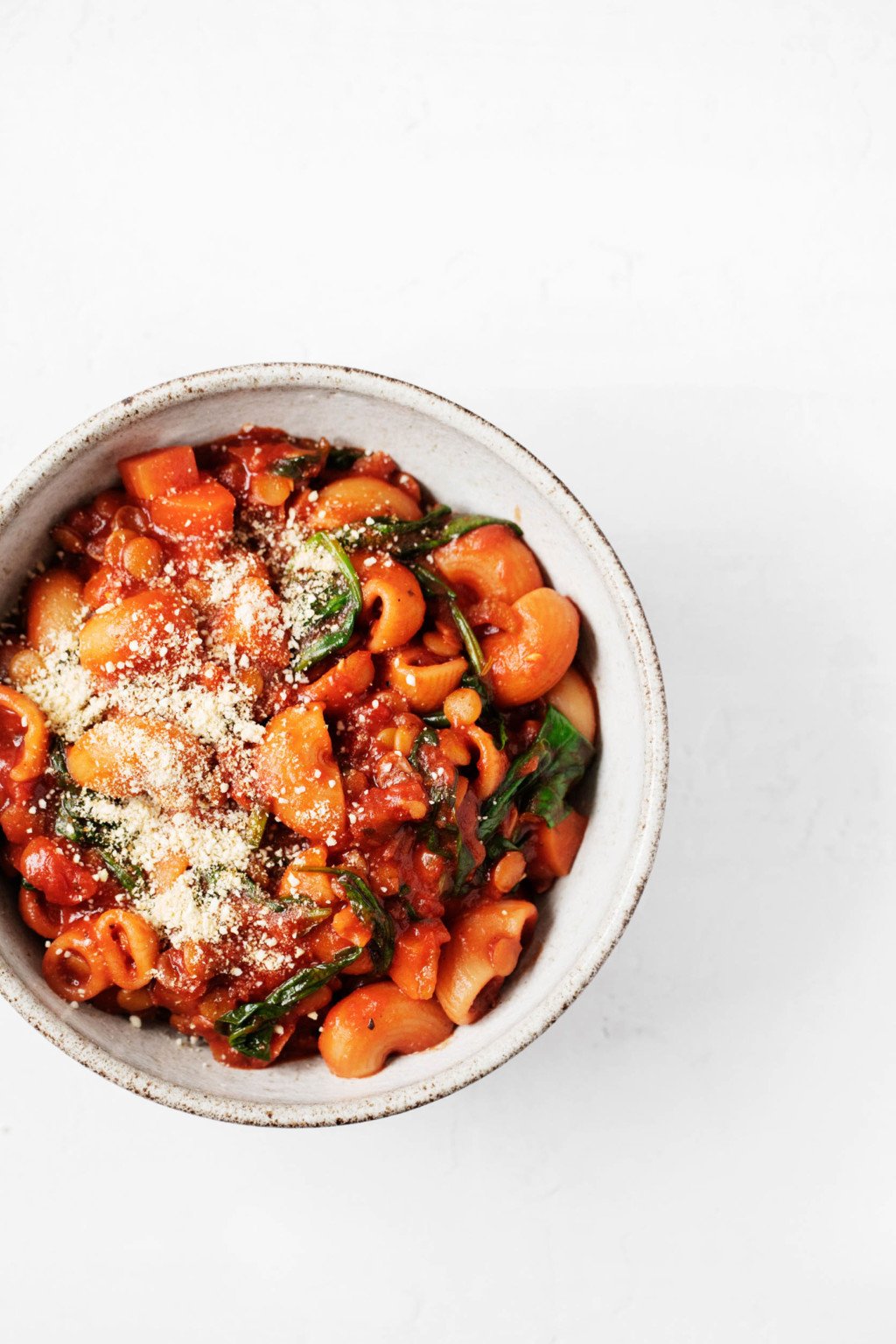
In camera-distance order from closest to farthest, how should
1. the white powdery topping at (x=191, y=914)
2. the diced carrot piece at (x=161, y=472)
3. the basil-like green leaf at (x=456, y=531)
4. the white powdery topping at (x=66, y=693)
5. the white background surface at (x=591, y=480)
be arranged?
1. the white powdery topping at (x=191, y=914)
2. the white powdery topping at (x=66, y=693)
3. the diced carrot piece at (x=161, y=472)
4. the basil-like green leaf at (x=456, y=531)
5. the white background surface at (x=591, y=480)

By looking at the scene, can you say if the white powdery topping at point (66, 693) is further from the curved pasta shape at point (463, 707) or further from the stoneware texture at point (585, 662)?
the curved pasta shape at point (463, 707)

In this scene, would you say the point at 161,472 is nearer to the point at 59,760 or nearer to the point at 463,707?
the point at 59,760

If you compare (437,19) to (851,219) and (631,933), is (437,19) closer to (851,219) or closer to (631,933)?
(851,219)

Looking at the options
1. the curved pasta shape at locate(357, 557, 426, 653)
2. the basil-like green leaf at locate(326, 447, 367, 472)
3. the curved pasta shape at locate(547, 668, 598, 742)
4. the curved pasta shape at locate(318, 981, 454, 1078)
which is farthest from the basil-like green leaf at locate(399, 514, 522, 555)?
the curved pasta shape at locate(318, 981, 454, 1078)

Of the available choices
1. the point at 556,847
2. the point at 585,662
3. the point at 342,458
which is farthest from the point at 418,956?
the point at 342,458

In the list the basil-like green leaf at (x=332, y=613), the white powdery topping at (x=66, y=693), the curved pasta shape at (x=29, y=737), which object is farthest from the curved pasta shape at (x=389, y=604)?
the curved pasta shape at (x=29, y=737)

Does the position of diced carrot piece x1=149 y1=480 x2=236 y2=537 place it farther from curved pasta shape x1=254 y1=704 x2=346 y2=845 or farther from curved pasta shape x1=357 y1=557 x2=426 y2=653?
Result: curved pasta shape x1=254 y1=704 x2=346 y2=845
